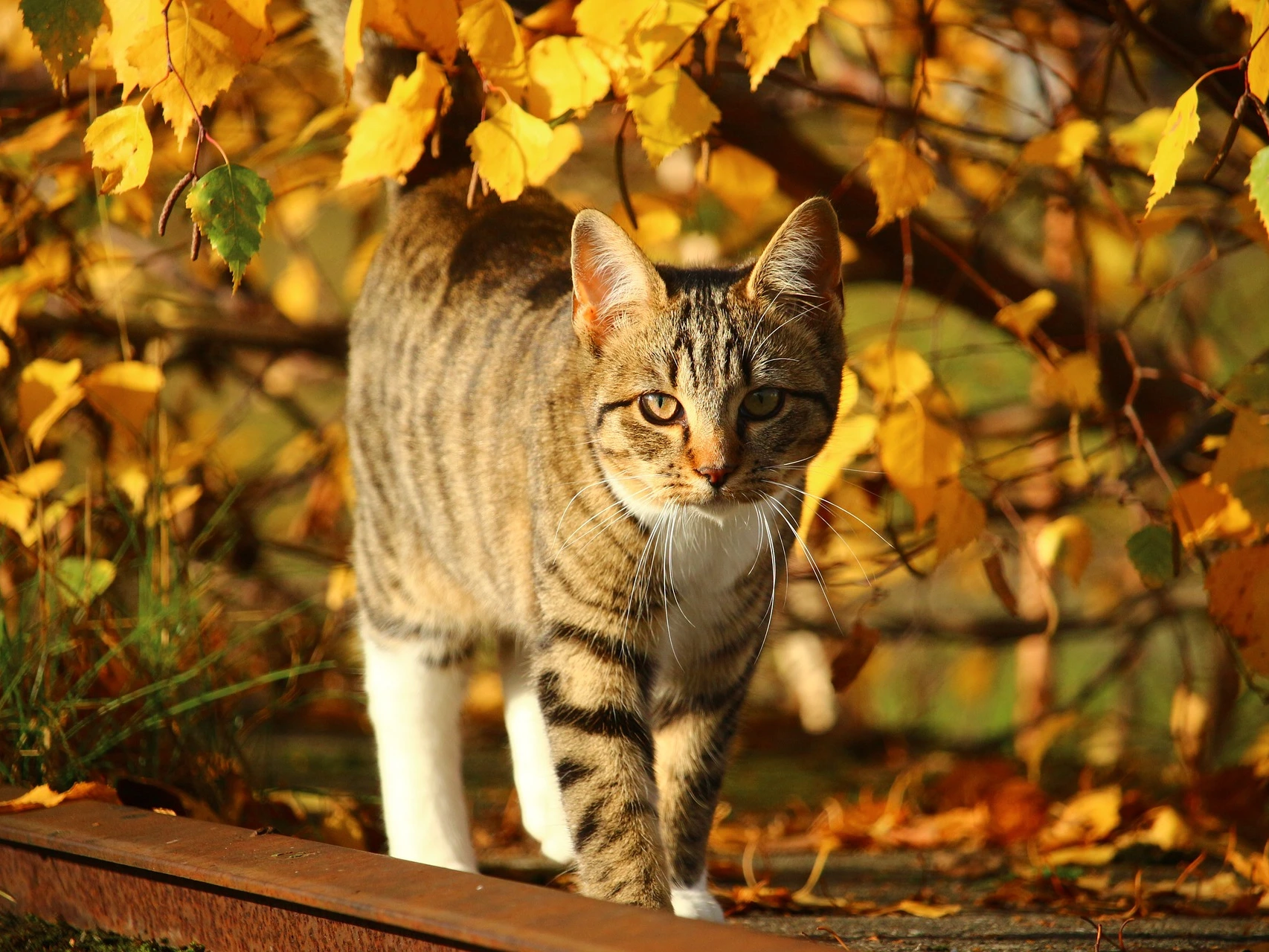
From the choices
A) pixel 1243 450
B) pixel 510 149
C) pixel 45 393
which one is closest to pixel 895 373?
pixel 1243 450

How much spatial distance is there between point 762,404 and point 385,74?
1199 millimetres

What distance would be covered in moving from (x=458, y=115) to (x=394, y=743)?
1.37 metres

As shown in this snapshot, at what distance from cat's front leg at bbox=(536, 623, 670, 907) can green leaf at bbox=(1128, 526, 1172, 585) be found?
2.83 ft

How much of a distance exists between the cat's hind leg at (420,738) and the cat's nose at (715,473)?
947mm

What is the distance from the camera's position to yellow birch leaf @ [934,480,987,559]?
233 cm

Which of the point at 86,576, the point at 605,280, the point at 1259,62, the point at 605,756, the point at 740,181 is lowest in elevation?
the point at 605,756

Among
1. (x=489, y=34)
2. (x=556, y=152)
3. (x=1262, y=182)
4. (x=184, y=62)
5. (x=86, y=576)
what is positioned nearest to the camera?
(x=1262, y=182)

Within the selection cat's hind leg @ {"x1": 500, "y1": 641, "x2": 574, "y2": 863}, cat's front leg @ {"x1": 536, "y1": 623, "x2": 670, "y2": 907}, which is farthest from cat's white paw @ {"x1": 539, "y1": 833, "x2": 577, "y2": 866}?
cat's front leg @ {"x1": 536, "y1": 623, "x2": 670, "y2": 907}

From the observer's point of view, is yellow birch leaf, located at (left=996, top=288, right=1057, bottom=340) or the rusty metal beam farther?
yellow birch leaf, located at (left=996, top=288, right=1057, bottom=340)

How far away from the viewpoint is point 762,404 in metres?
2.16

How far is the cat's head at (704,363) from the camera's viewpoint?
2096 millimetres

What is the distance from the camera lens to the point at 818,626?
12.1 feet

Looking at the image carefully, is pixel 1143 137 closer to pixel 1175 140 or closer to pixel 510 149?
pixel 1175 140

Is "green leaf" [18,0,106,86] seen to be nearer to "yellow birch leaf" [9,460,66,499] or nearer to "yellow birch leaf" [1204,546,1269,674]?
"yellow birch leaf" [9,460,66,499]
